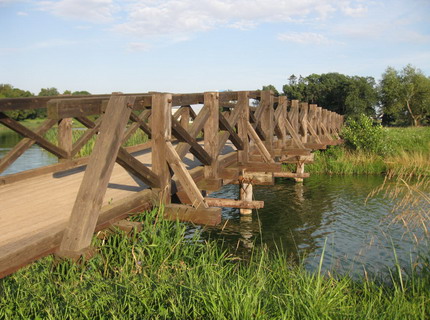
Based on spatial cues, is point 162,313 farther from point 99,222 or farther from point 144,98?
point 144,98

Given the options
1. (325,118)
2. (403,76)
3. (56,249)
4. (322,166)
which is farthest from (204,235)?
(403,76)

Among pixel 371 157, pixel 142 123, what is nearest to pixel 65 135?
pixel 142 123

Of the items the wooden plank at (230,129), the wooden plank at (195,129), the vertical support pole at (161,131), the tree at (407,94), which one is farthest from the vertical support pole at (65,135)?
the tree at (407,94)

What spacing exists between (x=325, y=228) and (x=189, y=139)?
7.14 meters

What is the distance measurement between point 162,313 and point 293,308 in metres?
1.19

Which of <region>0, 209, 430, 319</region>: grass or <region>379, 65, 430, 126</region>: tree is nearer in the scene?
<region>0, 209, 430, 319</region>: grass

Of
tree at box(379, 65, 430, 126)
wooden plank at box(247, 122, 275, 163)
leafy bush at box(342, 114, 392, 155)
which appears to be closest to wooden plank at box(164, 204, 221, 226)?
wooden plank at box(247, 122, 275, 163)

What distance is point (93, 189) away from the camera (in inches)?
181

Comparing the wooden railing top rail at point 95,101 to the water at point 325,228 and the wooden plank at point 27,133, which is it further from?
the water at point 325,228

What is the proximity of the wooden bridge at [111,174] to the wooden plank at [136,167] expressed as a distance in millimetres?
13

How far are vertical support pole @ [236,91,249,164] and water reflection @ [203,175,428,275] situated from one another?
1.66 metres

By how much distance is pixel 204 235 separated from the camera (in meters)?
12.4

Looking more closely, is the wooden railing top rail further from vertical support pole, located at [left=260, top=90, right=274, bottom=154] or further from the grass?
vertical support pole, located at [left=260, top=90, right=274, bottom=154]

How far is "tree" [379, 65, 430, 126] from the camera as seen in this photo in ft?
187
